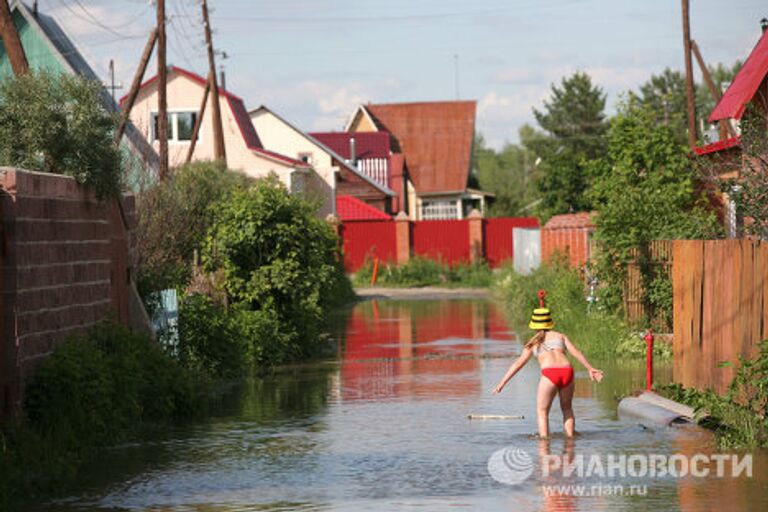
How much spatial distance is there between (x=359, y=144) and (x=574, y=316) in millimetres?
58342

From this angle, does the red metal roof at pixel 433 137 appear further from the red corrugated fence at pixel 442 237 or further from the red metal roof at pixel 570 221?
the red metal roof at pixel 570 221

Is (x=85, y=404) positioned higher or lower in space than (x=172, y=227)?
lower

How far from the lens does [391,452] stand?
14.7 meters

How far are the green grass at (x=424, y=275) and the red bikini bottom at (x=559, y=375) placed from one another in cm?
4005

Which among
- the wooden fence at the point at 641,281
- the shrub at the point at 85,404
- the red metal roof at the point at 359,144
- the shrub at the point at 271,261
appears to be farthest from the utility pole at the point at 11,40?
the red metal roof at the point at 359,144

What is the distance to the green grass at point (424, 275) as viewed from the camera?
55906 mm

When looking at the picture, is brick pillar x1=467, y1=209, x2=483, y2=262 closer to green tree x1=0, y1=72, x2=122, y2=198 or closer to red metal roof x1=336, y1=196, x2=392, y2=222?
red metal roof x1=336, y1=196, x2=392, y2=222

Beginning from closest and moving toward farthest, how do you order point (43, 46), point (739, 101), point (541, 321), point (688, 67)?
point (541, 321)
point (739, 101)
point (43, 46)
point (688, 67)

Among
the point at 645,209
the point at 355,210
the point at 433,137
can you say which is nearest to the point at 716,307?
the point at 645,209

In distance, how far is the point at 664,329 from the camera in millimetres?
25328

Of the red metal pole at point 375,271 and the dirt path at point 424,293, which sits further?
the red metal pole at point 375,271

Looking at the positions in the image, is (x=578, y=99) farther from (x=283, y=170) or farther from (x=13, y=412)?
(x=13, y=412)

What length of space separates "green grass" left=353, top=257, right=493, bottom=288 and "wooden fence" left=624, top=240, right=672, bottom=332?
95.3ft

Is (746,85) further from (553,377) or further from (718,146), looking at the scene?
(553,377)
